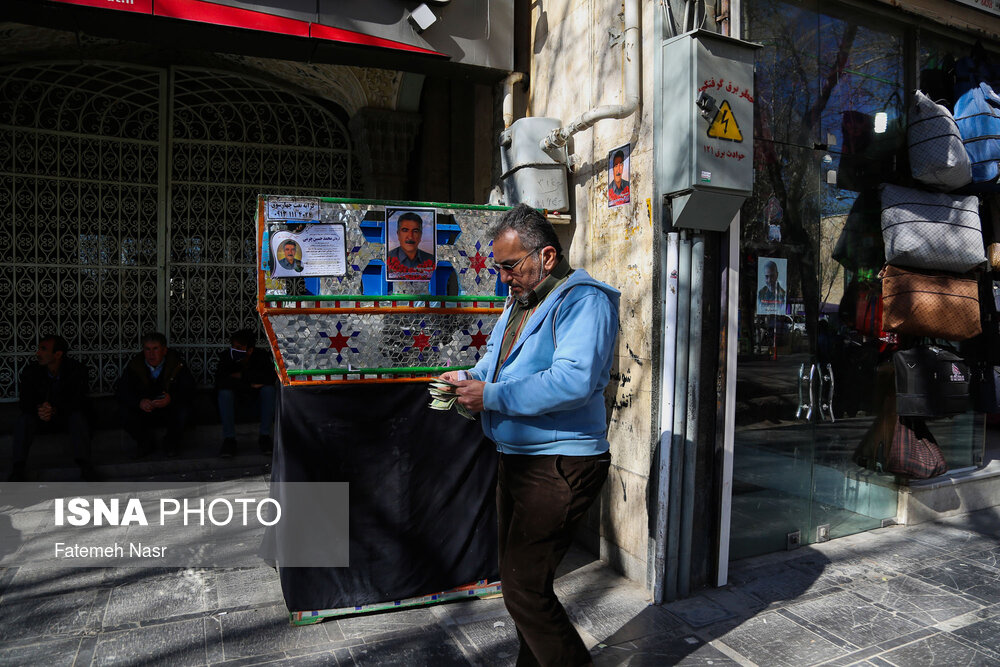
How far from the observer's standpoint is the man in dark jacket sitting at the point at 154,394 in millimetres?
6152

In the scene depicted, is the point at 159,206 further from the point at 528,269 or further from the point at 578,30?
the point at 528,269

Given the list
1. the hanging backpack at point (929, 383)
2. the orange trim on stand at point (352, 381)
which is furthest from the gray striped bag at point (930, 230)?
the orange trim on stand at point (352, 381)

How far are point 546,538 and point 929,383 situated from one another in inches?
146

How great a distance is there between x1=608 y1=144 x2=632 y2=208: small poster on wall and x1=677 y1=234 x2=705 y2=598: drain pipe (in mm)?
546

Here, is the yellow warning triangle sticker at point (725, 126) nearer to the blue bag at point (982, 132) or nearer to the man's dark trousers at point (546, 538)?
the man's dark trousers at point (546, 538)

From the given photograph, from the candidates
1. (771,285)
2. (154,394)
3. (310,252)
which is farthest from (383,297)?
(154,394)

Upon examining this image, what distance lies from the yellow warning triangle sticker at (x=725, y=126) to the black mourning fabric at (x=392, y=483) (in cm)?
208

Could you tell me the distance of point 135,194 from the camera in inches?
277

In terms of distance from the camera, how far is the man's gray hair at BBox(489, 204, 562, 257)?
2.48 meters

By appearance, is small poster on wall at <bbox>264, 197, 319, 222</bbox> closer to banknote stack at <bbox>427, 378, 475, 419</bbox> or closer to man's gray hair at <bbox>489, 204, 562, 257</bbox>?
man's gray hair at <bbox>489, 204, 562, 257</bbox>

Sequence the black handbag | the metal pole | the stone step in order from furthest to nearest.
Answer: the black handbag, the stone step, the metal pole

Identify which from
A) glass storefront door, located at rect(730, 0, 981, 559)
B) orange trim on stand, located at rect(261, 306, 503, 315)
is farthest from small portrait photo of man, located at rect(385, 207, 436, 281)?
glass storefront door, located at rect(730, 0, 981, 559)

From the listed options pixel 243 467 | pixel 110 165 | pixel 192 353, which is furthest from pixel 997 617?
pixel 110 165

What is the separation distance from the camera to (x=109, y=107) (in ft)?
22.7
